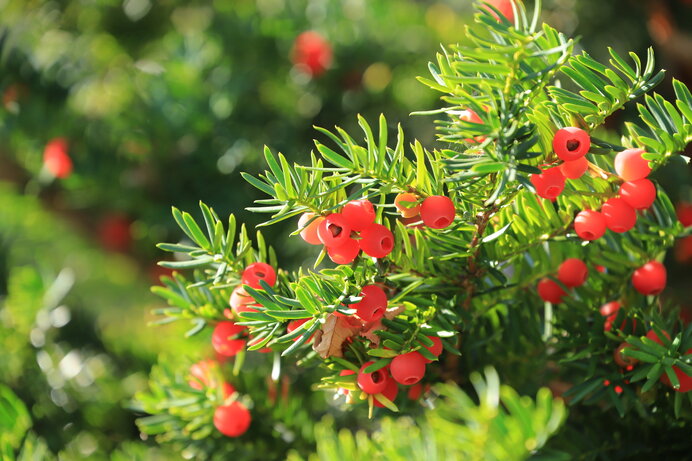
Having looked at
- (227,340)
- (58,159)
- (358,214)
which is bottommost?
(58,159)

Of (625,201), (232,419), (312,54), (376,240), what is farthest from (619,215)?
(312,54)

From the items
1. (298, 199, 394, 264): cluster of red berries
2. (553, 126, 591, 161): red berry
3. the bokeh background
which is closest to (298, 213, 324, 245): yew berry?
(298, 199, 394, 264): cluster of red berries

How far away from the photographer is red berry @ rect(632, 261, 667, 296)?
36cm

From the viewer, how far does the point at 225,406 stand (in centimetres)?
40

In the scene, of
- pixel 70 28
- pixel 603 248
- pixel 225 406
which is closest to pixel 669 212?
pixel 603 248

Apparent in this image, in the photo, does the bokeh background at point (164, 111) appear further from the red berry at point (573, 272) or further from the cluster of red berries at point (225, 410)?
the red berry at point (573, 272)

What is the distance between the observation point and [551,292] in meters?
0.38

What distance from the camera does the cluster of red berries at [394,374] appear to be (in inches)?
11.9

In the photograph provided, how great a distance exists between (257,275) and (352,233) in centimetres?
6

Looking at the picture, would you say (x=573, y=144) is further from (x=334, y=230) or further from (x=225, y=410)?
(x=225, y=410)

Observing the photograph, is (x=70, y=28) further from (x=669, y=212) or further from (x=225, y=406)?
(x=669, y=212)

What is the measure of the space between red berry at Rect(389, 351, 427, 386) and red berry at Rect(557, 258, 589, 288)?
0.11 metres

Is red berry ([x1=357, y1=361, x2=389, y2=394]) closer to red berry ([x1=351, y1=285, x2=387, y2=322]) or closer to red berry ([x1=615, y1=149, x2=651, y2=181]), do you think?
red berry ([x1=351, y1=285, x2=387, y2=322])

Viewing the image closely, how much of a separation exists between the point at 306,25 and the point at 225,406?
0.57m
